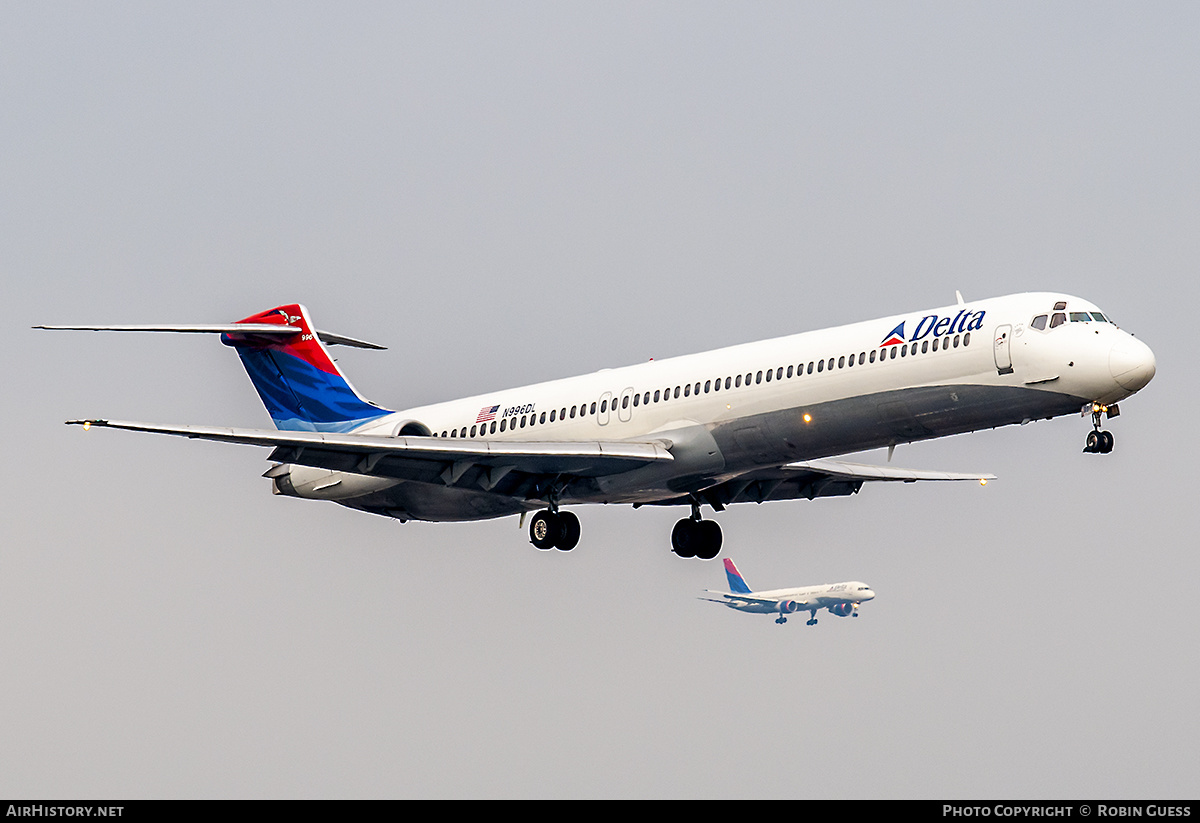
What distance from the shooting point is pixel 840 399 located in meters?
30.7

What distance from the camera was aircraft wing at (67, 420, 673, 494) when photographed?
105 feet

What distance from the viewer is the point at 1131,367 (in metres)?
28.6

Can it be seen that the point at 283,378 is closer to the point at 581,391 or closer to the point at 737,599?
the point at 581,391

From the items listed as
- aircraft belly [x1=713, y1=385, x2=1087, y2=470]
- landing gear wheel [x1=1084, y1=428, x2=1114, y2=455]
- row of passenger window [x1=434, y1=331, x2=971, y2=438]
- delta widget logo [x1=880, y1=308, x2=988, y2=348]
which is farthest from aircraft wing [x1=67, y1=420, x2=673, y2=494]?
landing gear wheel [x1=1084, y1=428, x2=1114, y2=455]

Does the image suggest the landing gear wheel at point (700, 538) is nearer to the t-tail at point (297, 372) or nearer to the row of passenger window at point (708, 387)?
the row of passenger window at point (708, 387)

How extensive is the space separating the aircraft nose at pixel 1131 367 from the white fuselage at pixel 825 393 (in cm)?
2

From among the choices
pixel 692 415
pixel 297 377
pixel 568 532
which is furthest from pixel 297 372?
pixel 692 415

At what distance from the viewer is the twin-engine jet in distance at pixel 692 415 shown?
97.1ft

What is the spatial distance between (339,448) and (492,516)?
5227 millimetres

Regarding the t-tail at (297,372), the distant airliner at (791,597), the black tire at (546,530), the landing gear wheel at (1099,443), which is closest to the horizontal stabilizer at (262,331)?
the t-tail at (297,372)

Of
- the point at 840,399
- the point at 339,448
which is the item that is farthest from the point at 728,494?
the point at 339,448

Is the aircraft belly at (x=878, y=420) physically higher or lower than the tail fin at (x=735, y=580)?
lower

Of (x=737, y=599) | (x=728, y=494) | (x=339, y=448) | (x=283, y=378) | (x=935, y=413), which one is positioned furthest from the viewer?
(x=737, y=599)
